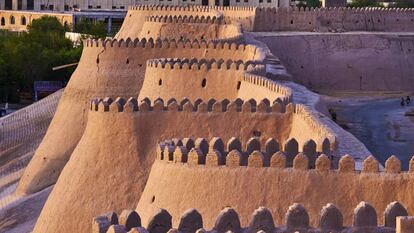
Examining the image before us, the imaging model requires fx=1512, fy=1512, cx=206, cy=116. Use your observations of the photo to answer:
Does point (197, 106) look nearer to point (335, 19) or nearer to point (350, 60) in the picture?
point (350, 60)

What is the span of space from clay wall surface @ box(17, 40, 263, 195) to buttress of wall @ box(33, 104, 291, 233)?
11835 millimetres

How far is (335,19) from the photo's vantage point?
66.8 m

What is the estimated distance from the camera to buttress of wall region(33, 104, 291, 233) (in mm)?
26562

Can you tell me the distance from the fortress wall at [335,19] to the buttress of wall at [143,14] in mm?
3573

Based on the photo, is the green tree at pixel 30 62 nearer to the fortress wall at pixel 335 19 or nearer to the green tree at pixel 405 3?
the fortress wall at pixel 335 19

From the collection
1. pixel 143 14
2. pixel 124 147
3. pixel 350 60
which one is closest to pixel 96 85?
pixel 124 147

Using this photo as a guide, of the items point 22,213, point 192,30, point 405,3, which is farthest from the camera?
point 405,3

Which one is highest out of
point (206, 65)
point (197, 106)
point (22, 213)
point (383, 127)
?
point (206, 65)

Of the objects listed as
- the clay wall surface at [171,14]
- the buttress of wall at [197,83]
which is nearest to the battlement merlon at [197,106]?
the buttress of wall at [197,83]

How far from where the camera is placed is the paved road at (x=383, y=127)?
119ft

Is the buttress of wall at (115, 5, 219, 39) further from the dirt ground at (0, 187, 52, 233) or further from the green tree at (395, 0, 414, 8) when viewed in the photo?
the green tree at (395, 0, 414, 8)

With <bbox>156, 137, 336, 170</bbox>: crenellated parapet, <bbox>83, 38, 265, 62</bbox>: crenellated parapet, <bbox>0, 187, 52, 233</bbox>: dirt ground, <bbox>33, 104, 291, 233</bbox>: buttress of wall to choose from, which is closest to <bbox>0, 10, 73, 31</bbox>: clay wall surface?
<bbox>83, 38, 265, 62</bbox>: crenellated parapet

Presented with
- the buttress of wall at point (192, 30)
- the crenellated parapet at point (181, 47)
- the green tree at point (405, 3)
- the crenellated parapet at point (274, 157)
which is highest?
the green tree at point (405, 3)

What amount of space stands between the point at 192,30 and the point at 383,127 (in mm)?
9944
